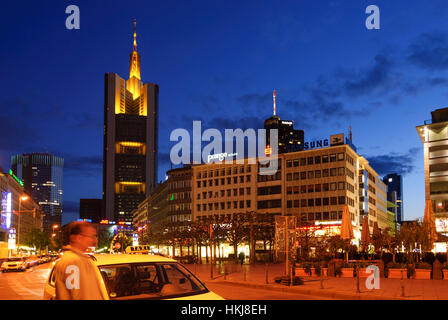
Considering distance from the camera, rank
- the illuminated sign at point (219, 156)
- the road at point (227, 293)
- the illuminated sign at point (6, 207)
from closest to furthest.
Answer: the road at point (227, 293)
the illuminated sign at point (6, 207)
the illuminated sign at point (219, 156)

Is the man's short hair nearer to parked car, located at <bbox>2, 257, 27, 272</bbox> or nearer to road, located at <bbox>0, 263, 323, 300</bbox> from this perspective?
road, located at <bbox>0, 263, 323, 300</bbox>

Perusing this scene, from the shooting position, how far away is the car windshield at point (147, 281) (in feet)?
22.4

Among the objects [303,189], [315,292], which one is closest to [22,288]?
[315,292]

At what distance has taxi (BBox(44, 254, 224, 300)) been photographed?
22.3ft

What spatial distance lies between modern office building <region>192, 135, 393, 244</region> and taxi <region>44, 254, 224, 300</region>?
77349 mm

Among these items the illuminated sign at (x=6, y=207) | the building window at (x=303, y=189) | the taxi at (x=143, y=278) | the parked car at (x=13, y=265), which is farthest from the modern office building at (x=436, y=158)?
the taxi at (x=143, y=278)

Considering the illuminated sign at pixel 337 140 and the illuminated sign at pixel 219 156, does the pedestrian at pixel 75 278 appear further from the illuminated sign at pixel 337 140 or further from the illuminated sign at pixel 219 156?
the illuminated sign at pixel 219 156

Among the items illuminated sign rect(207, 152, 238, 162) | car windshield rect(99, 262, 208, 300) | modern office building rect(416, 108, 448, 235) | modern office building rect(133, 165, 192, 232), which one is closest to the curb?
car windshield rect(99, 262, 208, 300)

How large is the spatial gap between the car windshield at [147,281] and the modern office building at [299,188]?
77344 mm

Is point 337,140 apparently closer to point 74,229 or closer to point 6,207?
point 6,207

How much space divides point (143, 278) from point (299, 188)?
93.8 m
